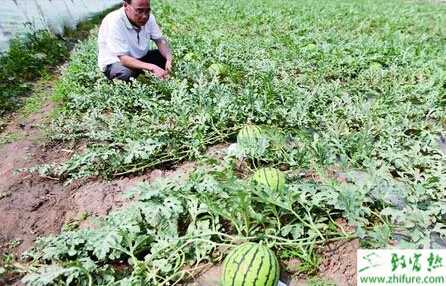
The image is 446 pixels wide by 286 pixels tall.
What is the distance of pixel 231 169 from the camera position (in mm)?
3498

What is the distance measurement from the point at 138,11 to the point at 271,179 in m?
3.06

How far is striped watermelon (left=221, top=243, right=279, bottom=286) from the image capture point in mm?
2518

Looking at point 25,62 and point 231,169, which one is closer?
point 231,169

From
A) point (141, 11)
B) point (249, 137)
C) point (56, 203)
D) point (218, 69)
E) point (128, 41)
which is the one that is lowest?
point (218, 69)

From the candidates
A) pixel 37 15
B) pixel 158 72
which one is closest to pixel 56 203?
pixel 158 72

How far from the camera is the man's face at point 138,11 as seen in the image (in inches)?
210

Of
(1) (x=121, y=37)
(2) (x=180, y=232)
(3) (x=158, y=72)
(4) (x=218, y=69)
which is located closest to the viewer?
(2) (x=180, y=232)

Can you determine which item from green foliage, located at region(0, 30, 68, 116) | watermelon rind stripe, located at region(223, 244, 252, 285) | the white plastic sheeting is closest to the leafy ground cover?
green foliage, located at region(0, 30, 68, 116)

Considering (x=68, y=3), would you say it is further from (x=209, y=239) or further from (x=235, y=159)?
(x=209, y=239)

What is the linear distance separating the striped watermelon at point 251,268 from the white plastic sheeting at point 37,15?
7.06 meters

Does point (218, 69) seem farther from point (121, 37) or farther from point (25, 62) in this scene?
point (25, 62)

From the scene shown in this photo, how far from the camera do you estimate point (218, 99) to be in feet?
15.3

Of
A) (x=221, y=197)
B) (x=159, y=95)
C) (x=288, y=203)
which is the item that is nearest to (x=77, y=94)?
(x=159, y=95)

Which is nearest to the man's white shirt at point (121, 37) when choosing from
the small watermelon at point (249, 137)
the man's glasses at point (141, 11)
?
the man's glasses at point (141, 11)
